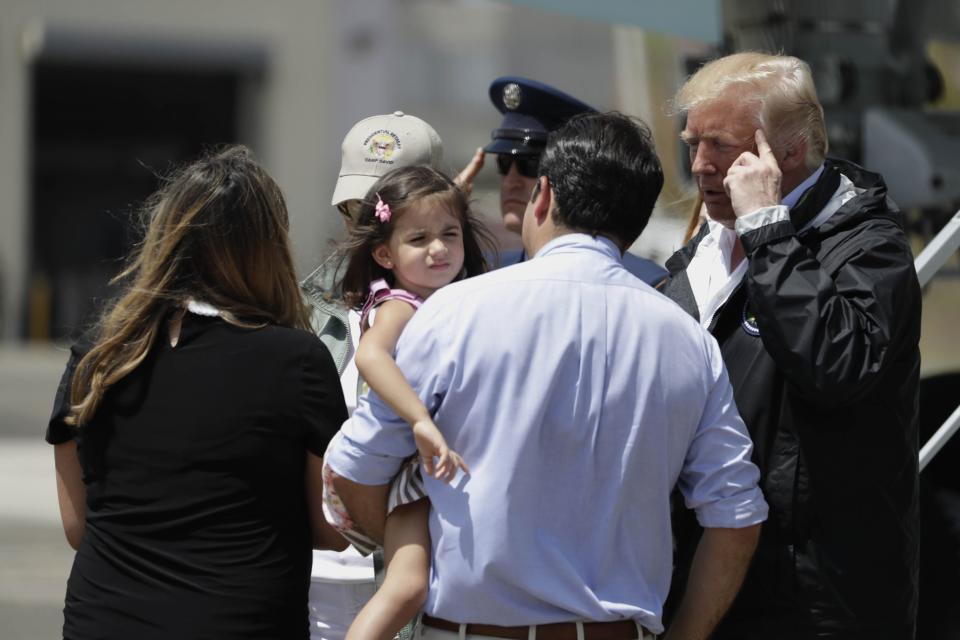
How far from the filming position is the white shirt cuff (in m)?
2.42

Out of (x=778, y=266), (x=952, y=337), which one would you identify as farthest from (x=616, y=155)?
(x=952, y=337)

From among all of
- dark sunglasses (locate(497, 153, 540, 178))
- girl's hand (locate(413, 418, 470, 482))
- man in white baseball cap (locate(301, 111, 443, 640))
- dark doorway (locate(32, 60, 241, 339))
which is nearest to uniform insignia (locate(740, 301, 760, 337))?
girl's hand (locate(413, 418, 470, 482))

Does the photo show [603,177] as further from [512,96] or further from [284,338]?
[512,96]

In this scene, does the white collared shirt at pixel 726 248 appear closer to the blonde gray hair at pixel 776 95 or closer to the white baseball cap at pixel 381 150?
the blonde gray hair at pixel 776 95

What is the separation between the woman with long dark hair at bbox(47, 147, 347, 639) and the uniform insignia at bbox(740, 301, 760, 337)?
2.50 feet

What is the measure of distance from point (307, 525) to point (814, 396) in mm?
908

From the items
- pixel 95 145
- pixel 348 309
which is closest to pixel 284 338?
pixel 348 309

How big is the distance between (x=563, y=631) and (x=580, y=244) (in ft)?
2.03

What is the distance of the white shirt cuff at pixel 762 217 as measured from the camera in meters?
2.42

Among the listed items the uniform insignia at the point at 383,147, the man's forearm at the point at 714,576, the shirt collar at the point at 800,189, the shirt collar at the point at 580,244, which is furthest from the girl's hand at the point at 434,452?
the uniform insignia at the point at 383,147

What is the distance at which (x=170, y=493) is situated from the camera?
233 centimetres

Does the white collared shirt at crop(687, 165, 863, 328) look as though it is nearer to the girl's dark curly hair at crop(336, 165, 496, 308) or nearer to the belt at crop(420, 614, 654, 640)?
the girl's dark curly hair at crop(336, 165, 496, 308)

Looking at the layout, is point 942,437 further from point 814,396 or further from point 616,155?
point 616,155

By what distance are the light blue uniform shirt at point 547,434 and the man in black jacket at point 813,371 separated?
263mm
